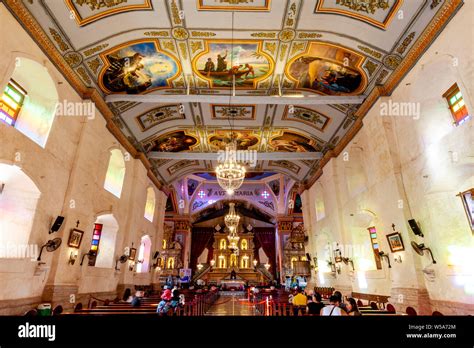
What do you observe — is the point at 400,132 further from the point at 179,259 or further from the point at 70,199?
the point at 179,259

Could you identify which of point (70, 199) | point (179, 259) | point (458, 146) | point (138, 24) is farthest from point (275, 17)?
point (179, 259)

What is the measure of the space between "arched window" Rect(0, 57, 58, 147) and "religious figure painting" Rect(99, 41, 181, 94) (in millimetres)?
1708

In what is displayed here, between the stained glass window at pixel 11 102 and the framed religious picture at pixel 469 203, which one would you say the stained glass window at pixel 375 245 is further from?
the stained glass window at pixel 11 102

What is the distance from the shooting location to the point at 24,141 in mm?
5848

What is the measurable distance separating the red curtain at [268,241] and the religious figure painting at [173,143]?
16.7 metres

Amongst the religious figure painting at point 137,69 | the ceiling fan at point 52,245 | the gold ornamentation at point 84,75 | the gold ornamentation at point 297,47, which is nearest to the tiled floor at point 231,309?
the ceiling fan at point 52,245

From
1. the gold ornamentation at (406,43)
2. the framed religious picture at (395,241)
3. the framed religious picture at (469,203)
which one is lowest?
the framed religious picture at (395,241)

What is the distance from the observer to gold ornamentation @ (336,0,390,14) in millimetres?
6035

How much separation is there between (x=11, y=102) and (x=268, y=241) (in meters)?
25.0

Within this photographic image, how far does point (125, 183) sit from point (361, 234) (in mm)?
10077

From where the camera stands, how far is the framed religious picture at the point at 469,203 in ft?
17.6

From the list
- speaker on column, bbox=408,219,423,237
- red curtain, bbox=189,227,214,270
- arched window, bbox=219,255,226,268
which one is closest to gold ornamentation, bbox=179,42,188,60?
speaker on column, bbox=408,219,423,237

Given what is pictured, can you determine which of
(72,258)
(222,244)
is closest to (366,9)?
(72,258)

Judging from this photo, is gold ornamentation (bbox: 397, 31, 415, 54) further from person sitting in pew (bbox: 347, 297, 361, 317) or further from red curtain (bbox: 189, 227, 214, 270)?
red curtain (bbox: 189, 227, 214, 270)
